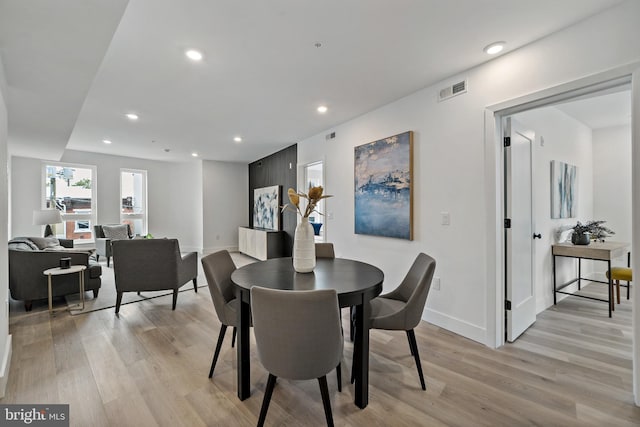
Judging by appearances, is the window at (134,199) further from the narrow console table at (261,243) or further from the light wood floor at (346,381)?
the light wood floor at (346,381)

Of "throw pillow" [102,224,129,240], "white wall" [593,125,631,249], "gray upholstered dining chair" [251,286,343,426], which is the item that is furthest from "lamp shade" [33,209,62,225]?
"white wall" [593,125,631,249]

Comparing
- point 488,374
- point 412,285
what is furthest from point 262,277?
point 488,374

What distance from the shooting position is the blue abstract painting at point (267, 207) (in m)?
6.33

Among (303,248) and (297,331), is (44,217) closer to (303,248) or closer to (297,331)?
(303,248)

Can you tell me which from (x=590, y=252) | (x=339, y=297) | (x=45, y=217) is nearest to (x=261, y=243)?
(x=45, y=217)

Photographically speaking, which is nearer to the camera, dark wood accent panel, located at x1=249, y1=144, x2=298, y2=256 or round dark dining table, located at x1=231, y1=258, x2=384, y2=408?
round dark dining table, located at x1=231, y1=258, x2=384, y2=408

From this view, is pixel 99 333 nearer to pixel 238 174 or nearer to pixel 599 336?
pixel 599 336

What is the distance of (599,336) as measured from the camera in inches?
103

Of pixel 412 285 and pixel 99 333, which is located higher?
pixel 412 285

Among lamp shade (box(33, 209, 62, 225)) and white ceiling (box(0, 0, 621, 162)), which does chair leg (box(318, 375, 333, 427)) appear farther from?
lamp shade (box(33, 209, 62, 225))

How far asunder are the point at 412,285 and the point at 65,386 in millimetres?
2629

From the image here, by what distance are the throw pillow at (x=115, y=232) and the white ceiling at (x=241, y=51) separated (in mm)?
2852

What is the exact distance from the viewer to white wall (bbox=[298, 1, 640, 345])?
6.18 feet

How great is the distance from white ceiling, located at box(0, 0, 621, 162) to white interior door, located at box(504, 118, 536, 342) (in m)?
0.92
